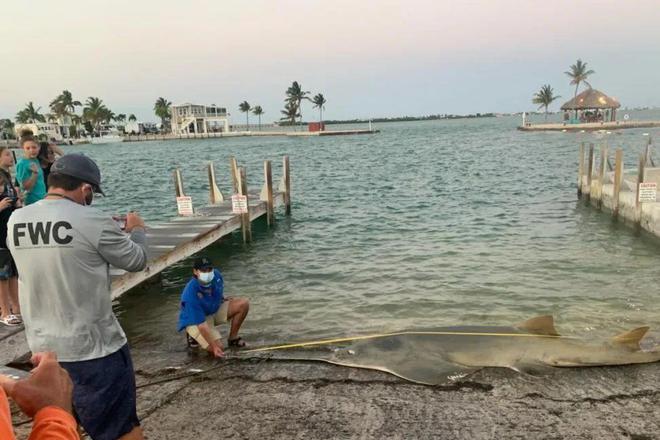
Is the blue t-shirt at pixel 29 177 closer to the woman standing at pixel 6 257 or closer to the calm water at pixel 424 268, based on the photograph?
the woman standing at pixel 6 257

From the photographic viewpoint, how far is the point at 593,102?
71062 millimetres

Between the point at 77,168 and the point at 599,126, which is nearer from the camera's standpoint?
the point at 77,168

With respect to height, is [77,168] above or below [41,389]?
above

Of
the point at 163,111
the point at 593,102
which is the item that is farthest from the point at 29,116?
the point at 593,102

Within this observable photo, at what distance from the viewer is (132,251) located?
3.26 m

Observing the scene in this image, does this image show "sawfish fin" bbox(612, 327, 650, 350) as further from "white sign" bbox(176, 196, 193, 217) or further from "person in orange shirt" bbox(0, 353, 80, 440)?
"white sign" bbox(176, 196, 193, 217)

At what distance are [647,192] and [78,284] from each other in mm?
15375

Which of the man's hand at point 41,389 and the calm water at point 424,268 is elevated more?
the man's hand at point 41,389

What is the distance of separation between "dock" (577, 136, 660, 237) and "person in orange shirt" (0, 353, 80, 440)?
15192 mm

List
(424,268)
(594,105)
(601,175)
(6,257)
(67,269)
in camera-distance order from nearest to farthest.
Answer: (67,269) → (6,257) → (424,268) → (601,175) → (594,105)

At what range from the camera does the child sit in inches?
254

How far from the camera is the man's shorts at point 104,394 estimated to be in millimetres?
3205

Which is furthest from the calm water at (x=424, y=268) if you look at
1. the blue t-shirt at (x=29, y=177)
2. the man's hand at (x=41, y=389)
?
the man's hand at (x=41, y=389)

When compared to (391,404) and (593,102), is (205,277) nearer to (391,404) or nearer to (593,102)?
(391,404)
